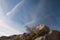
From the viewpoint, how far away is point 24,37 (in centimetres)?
2894

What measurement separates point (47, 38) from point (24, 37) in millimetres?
8583

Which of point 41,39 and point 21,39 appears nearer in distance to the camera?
point 41,39

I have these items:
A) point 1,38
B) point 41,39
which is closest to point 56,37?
point 41,39

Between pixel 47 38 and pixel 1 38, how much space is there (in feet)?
76.8

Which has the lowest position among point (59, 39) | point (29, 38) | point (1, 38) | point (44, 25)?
point (59, 39)

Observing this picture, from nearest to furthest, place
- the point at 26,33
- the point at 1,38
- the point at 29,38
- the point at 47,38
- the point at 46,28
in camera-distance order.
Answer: the point at 47,38
the point at 29,38
the point at 46,28
the point at 26,33
the point at 1,38

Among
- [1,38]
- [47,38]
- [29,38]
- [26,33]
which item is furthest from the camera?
[1,38]

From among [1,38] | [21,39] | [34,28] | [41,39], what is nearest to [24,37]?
[21,39]

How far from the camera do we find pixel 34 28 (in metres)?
31.2

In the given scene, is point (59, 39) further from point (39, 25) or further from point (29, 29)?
point (29, 29)

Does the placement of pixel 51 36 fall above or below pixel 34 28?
below

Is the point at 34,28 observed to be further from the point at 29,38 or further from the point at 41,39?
the point at 41,39

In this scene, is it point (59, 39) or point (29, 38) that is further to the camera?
point (29, 38)

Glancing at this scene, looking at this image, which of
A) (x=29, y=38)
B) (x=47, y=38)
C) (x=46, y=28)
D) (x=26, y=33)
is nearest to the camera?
(x=47, y=38)
